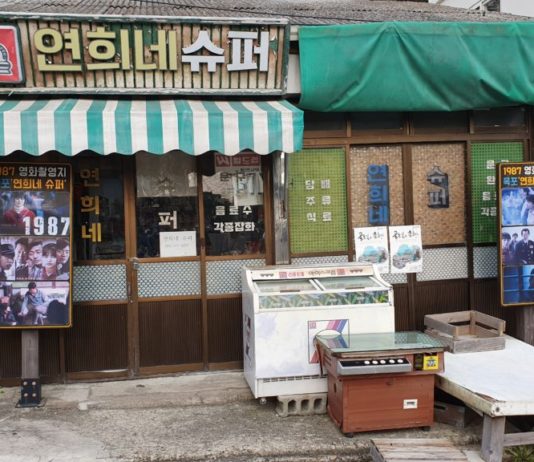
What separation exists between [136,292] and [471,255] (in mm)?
4146

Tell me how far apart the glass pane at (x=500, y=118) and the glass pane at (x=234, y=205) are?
2860mm

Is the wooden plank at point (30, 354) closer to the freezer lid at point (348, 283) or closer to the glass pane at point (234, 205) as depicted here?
the glass pane at point (234, 205)

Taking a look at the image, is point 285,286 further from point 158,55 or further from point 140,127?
point 158,55

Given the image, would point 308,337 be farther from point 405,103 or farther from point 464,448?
point 405,103

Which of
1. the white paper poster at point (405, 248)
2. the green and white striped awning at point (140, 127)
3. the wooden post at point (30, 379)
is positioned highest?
the green and white striped awning at point (140, 127)

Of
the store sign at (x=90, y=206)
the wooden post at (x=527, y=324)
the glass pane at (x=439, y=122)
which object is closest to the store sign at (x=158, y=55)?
the store sign at (x=90, y=206)

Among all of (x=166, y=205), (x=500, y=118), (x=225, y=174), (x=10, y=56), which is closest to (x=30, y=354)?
(x=166, y=205)

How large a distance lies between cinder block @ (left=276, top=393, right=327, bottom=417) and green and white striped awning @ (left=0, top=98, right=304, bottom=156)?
247 centimetres

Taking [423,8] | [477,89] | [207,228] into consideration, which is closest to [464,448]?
[207,228]

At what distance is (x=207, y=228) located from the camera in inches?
275

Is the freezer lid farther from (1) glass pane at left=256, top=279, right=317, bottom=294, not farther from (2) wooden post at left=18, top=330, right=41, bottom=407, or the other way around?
(2) wooden post at left=18, top=330, right=41, bottom=407

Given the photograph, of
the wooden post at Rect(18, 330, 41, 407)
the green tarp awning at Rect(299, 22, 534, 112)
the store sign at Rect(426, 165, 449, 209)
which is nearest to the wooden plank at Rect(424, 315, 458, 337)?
the store sign at Rect(426, 165, 449, 209)

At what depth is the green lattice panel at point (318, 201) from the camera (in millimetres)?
7113

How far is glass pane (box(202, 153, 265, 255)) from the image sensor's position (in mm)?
6984
